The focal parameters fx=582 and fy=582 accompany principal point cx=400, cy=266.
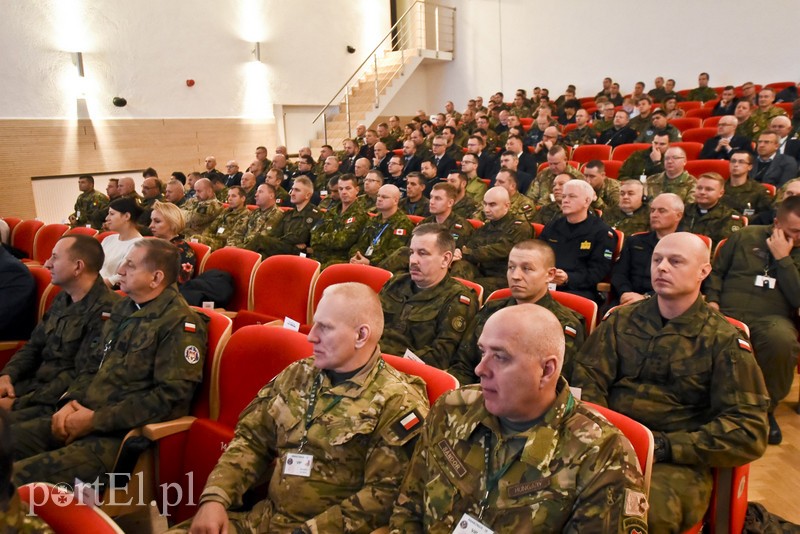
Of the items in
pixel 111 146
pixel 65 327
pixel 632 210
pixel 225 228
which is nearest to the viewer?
pixel 65 327

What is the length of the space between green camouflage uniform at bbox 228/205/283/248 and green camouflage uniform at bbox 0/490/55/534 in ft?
13.4

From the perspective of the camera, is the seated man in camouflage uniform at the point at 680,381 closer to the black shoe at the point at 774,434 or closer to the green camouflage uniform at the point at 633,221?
the black shoe at the point at 774,434

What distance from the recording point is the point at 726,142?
20.0 feet

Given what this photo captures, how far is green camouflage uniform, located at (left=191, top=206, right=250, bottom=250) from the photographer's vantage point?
17.6 feet

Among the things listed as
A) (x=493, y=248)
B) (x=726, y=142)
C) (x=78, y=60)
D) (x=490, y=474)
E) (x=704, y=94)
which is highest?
(x=78, y=60)

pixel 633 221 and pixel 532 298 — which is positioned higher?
pixel 633 221

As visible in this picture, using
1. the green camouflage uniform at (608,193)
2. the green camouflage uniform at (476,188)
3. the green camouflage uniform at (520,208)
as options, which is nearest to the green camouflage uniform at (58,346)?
the green camouflage uniform at (520,208)

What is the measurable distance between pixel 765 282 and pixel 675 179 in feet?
7.15

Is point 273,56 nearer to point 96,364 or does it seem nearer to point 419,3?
point 419,3

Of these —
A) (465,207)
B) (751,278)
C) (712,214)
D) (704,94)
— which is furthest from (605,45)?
(751,278)

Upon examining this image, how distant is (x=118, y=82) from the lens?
944cm

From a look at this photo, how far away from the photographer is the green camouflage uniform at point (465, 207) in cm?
523

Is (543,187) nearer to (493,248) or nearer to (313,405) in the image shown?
(493,248)

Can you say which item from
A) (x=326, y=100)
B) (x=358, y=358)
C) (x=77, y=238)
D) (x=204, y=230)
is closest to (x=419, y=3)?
(x=326, y=100)
